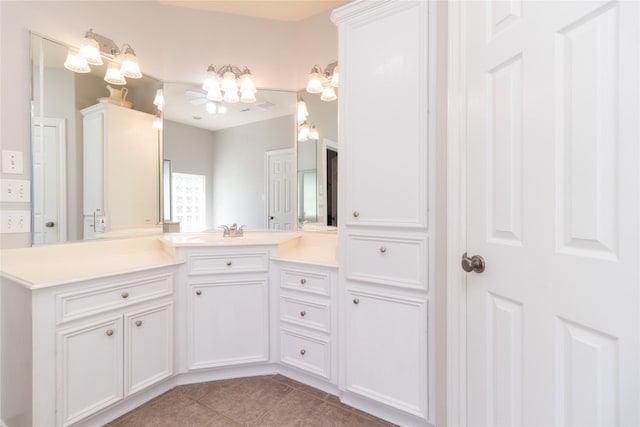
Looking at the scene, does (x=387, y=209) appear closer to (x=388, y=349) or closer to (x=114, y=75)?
(x=388, y=349)

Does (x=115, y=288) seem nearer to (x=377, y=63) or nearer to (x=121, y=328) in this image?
(x=121, y=328)

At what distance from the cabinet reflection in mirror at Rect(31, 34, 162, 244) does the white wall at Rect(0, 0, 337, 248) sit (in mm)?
64

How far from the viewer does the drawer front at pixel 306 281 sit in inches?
71.4

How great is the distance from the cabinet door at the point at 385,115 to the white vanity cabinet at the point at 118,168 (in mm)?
1470

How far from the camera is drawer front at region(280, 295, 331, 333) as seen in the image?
5.98 ft

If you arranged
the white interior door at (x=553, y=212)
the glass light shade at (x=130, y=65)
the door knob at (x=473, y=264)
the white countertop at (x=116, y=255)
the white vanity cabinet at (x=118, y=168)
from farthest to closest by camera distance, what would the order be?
the glass light shade at (x=130, y=65) → the white vanity cabinet at (x=118, y=168) → the white countertop at (x=116, y=255) → the door knob at (x=473, y=264) → the white interior door at (x=553, y=212)

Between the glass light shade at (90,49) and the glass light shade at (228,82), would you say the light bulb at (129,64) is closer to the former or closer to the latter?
the glass light shade at (90,49)

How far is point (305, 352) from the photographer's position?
6.24 feet

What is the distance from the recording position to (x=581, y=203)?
0.75 m

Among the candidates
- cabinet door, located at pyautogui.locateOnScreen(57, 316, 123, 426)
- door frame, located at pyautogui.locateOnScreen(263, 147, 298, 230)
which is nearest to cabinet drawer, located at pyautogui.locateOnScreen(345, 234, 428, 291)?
door frame, located at pyautogui.locateOnScreen(263, 147, 298, 230)

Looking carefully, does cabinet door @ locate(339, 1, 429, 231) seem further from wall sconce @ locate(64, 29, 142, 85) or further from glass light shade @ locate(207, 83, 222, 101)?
wall sconce @ locate(64, 29, 142, 85)

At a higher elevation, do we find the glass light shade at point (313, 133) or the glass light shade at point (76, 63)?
the glass light shade at point (76, 63)

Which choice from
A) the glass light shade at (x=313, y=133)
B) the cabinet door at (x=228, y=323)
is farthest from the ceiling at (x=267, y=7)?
the cabinet door at (x=228, y=323)

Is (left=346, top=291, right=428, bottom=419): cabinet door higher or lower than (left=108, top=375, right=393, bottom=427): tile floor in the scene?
higher
